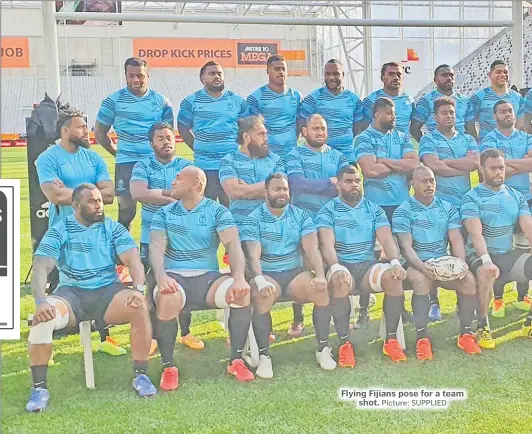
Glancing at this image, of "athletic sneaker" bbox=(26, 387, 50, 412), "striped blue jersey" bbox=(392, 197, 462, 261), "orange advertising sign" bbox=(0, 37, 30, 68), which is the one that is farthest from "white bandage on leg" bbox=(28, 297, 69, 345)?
"striped blue jersey" bbox=(392, 197, 462, 261)

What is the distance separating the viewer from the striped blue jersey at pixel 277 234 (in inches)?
114

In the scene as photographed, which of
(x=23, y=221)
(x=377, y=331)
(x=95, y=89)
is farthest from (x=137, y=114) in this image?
(x=377, y=331)

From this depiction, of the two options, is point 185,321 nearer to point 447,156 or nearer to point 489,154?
point 447,156

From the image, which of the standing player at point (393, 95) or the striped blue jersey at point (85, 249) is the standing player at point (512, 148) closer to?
the standing player at point (393, 95)

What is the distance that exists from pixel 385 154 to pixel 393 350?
83 centimetres

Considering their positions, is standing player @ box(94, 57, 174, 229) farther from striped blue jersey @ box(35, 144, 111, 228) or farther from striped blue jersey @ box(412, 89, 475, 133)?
striped blue jersey @ box(412, 89, 475, 133)

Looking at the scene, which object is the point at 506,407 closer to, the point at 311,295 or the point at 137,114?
the point at 311,295

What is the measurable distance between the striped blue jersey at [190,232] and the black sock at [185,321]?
8.4 inches

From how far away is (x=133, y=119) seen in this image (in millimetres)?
2855

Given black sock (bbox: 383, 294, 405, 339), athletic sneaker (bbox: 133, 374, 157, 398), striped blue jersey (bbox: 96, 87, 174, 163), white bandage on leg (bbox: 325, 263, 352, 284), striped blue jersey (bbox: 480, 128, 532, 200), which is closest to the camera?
athletic sneaker (bbox: 133, 374, 157, 398)

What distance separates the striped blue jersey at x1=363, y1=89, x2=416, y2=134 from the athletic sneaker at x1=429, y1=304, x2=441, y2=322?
0.78m

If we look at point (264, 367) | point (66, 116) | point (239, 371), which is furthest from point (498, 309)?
point (66, 116)

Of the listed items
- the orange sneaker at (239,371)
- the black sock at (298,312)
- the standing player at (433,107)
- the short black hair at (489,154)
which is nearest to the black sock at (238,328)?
the orange sneaker at (239,371)

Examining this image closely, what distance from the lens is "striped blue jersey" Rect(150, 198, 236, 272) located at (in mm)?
2805
